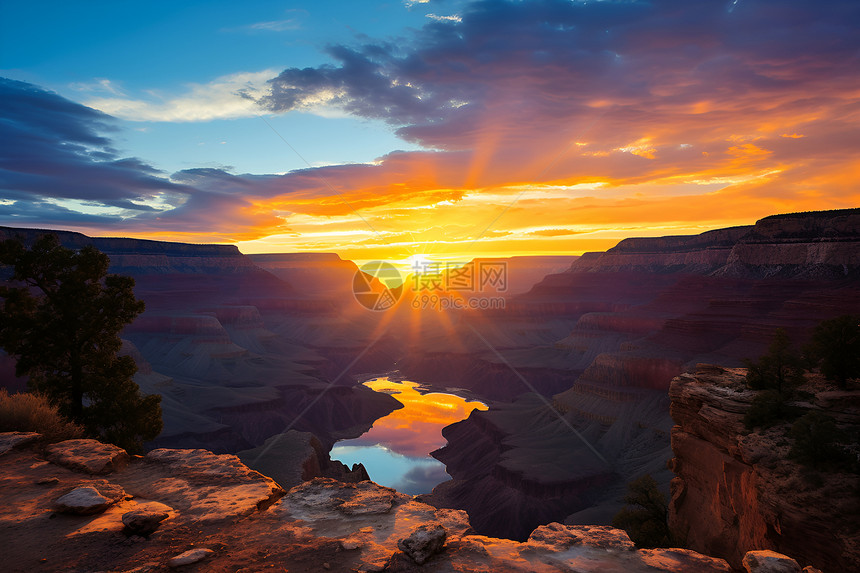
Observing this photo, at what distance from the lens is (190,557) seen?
843 cm

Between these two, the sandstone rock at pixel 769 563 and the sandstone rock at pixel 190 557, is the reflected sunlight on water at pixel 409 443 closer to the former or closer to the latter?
the sandstone rock at pixel 190 557

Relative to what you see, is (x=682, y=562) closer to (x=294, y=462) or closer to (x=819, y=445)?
(x=819, y=445)

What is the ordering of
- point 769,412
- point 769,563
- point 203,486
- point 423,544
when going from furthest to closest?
point 769,412 < point 203,486 < point 423,544 < point 769,563

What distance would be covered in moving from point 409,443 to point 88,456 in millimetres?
69528

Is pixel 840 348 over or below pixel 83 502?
over

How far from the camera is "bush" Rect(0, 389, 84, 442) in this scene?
48.5ft

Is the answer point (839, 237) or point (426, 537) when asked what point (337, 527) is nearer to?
point (426, 537)

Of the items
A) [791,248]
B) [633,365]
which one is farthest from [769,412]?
[791,248]

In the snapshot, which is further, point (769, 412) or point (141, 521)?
point (769, 412)

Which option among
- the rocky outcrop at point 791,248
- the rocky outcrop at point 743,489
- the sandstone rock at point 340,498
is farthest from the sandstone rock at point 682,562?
the rocky outcrop at point 791,248

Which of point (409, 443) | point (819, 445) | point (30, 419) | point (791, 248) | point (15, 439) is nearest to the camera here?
point (15, 439)

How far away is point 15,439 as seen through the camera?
13414 mm

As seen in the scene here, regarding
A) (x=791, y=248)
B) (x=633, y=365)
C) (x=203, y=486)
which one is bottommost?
(x=633, y=365)

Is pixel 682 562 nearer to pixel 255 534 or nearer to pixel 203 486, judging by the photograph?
pixel 255 534
